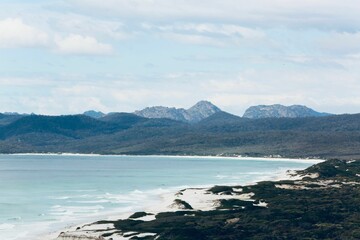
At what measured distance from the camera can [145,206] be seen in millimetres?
104250

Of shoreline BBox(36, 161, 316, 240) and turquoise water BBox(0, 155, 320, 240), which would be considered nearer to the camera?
shoreline BBox(36, 161, 316, 240)

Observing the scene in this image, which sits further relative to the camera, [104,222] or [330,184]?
[330,184]

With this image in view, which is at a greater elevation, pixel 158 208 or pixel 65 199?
Result: pixel 65 199

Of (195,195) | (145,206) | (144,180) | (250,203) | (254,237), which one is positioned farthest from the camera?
(144,180)

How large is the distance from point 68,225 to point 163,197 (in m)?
38.3

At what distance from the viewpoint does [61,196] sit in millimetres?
123625

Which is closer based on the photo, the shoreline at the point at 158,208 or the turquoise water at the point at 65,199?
the shoreline at the point at 158,208

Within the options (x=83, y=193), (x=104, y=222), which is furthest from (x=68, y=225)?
(x=83, y=193)

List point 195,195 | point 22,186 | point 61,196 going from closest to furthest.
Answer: point 195,195
point 61,196
point 22,186

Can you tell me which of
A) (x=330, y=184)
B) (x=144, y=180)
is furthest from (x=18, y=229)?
(x=144, y=180)

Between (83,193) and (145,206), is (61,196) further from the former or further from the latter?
(145,206)

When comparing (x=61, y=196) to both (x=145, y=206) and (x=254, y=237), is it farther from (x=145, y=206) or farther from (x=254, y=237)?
(x=254, y=237)

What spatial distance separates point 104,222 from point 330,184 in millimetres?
61255

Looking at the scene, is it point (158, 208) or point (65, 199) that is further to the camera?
point (65, 199)
